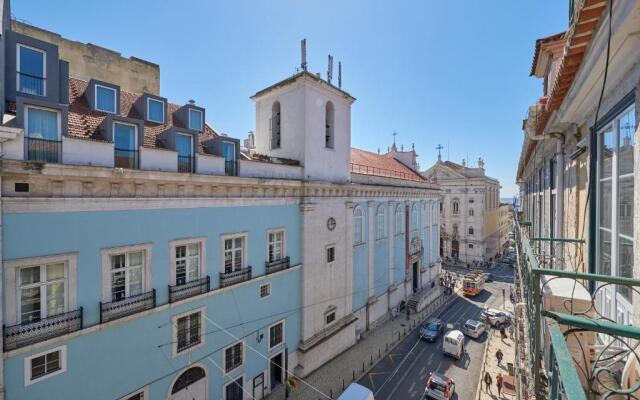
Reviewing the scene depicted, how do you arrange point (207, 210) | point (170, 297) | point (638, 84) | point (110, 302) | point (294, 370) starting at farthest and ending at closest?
point (294, 370) < point (207, 210) < point (170, 297) < point (110, 302) < point (638, 84)

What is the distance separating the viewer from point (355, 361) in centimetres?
1945

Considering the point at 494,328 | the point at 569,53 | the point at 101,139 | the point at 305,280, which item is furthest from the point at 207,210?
the point at 494,328

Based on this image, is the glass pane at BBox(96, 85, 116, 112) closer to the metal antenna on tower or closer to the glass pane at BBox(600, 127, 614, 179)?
the metal antenna on tower

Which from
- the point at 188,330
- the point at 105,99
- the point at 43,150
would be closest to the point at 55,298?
the point at 43,150

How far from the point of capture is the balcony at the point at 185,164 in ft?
39.9

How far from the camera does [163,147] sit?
1221 cm

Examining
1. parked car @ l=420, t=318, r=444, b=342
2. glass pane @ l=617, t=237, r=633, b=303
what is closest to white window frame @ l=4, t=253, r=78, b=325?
glass pane @ l=617, t=237, r=633, b=303

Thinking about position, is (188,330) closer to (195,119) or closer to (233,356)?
(233,356)

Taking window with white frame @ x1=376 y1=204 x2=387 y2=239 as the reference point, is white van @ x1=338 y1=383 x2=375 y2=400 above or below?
below

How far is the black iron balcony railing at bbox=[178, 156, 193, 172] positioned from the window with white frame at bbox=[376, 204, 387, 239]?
1633 centimetres

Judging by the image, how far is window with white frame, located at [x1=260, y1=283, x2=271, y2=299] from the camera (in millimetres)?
15242

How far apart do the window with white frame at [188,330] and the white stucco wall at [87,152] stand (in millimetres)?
6392

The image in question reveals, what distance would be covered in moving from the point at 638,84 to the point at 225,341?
15002mm

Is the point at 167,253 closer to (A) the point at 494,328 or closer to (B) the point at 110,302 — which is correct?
(B) the point at 110,302
